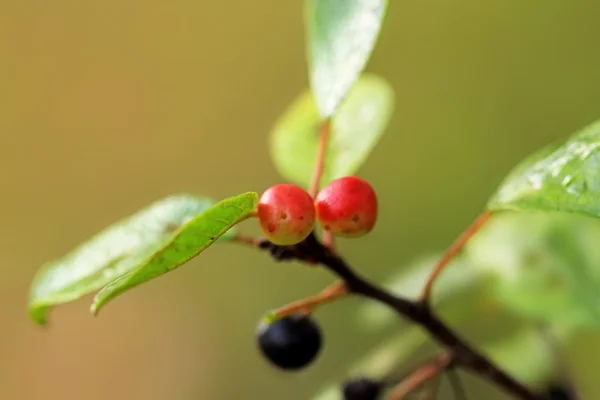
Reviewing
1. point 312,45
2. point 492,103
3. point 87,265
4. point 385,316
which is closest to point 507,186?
point 312,45

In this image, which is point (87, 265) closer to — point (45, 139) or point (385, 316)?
point (385, 316)

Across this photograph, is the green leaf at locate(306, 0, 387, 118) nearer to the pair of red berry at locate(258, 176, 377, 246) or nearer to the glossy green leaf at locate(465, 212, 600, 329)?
the pair of red berry at locate(258, 176, 377, 246)

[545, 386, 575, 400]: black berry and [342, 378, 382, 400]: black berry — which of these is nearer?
[342, 378, 382, 400]: black berry

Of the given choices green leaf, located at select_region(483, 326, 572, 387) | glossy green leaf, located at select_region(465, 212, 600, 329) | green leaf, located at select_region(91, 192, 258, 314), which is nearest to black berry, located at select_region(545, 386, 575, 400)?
green leaf, located at select_region(483, 326, 572, 387)

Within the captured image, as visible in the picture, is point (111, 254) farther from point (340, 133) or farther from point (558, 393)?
point (558, 393)

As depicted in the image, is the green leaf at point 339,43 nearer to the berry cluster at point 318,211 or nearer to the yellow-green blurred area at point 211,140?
the berry cluster at point 318,211
